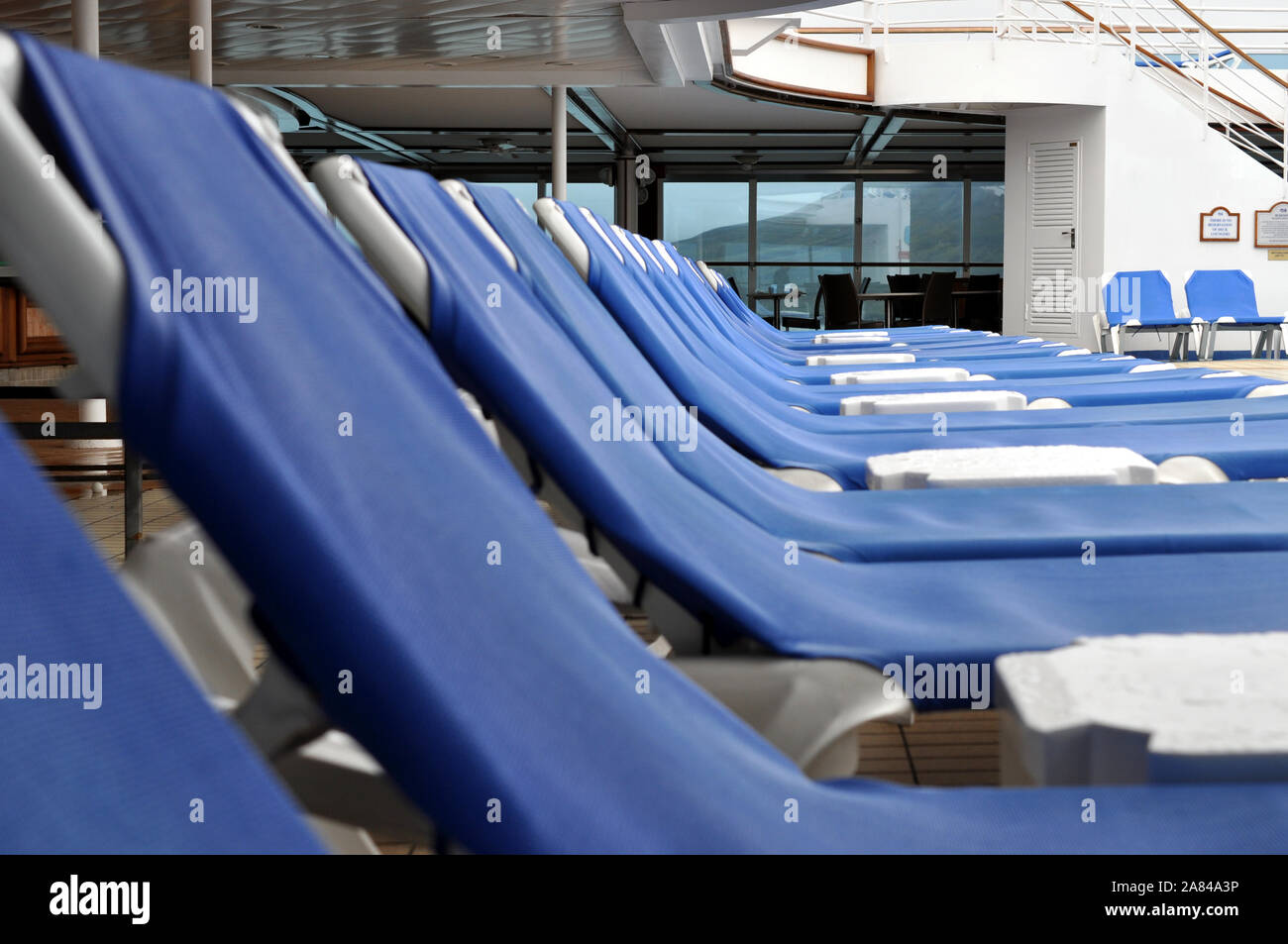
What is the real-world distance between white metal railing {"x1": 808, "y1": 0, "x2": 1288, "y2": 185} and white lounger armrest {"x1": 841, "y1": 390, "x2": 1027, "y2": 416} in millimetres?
8213

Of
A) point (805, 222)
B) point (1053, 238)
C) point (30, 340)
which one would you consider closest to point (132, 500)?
point (30, 340)

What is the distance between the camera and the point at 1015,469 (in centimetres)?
203

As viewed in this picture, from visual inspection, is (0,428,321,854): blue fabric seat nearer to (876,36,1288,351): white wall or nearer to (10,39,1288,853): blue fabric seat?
(10,39,1288,853): blue fabric seat

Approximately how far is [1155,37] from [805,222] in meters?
5.68

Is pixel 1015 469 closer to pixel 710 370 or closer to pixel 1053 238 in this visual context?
pixel 710 370

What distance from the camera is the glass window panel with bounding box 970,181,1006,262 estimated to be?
16250 millimetres

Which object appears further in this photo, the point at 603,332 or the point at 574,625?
the point at 603,332

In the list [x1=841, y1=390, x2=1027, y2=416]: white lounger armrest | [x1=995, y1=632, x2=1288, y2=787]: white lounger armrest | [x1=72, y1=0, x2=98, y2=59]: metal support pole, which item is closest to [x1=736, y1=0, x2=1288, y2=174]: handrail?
[x1=72, y1=0, x2=98, y2=59]: metal support pole

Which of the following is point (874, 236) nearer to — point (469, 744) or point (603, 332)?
point (603, 332)

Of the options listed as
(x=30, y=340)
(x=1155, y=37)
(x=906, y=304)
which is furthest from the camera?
(x=906, y=304)

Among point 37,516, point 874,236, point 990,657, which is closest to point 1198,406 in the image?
point 990,657

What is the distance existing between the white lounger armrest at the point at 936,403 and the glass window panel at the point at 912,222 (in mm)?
13331
